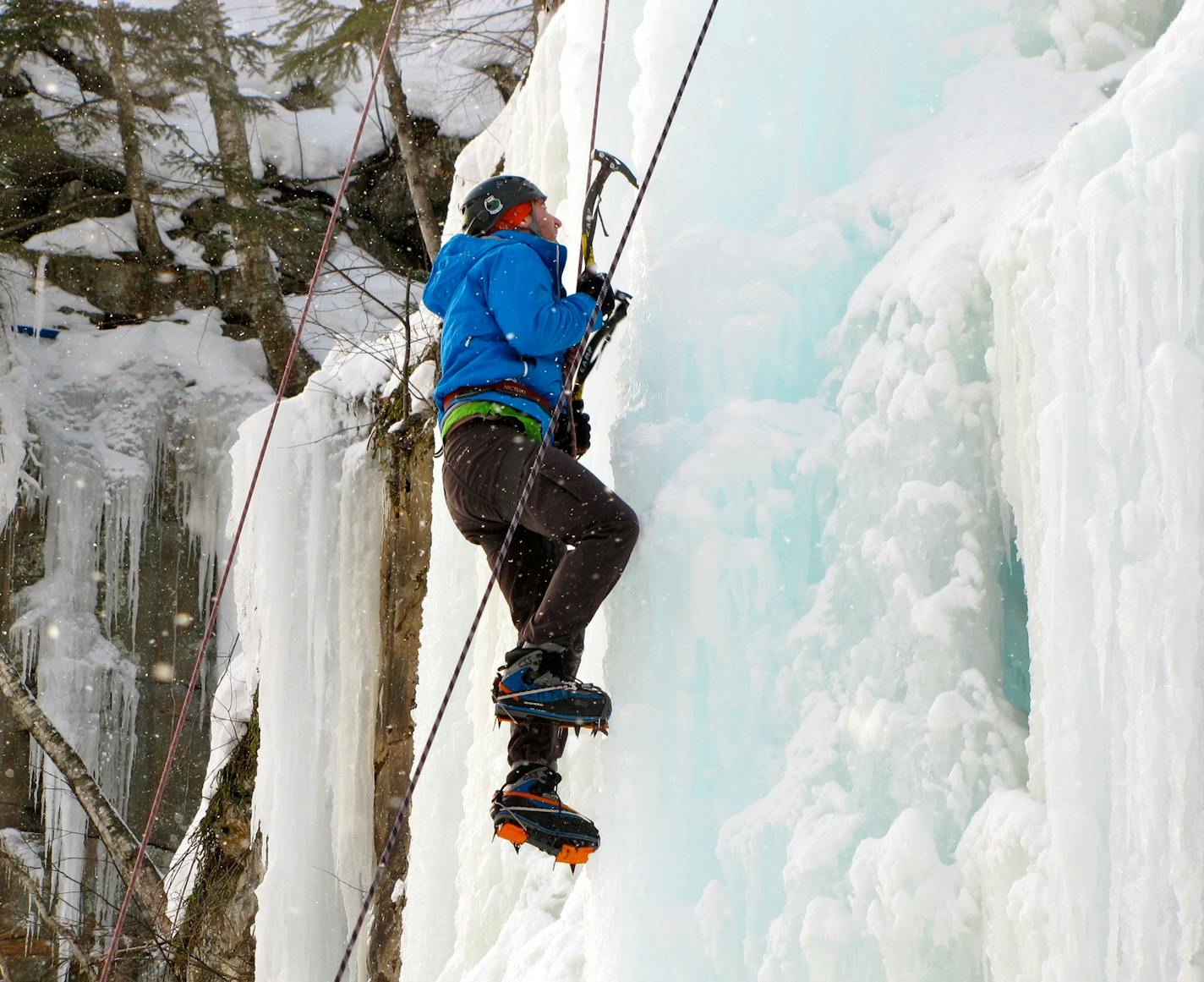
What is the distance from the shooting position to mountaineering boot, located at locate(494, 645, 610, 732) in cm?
294

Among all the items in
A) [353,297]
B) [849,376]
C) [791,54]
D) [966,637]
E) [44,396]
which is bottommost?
[966,637]

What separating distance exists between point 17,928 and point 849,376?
10.0 metres

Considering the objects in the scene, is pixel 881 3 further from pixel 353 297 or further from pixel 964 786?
pixel 353 297

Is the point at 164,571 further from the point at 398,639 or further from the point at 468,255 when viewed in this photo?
the point at 468,255

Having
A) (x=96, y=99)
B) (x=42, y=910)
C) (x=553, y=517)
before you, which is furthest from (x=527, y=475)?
(x=96, y=99)

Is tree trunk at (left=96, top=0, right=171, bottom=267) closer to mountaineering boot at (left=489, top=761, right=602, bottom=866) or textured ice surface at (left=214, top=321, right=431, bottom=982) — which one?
textured ice surface at (left=214, top=321, right=431, bottom=982)

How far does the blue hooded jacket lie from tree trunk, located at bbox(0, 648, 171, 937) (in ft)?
19.4

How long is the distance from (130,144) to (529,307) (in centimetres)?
989

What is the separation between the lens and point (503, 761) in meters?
4.23

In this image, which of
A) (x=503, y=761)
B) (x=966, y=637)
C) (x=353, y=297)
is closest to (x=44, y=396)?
(x=353, y=297)

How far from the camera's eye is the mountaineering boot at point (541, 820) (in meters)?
2.94

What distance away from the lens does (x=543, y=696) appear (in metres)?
2.93

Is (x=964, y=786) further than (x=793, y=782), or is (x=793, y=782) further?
(x=793, y=782)

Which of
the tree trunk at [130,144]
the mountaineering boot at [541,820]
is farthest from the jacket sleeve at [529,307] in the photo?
the tree trunk at [130,144]
